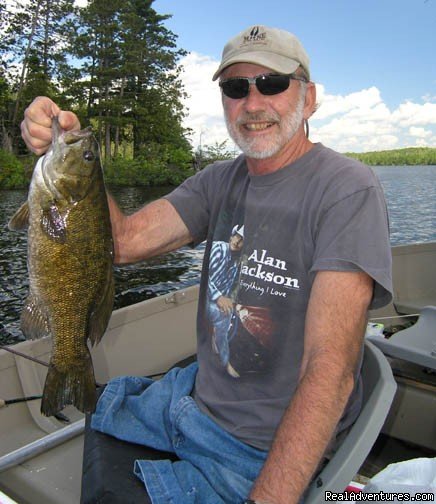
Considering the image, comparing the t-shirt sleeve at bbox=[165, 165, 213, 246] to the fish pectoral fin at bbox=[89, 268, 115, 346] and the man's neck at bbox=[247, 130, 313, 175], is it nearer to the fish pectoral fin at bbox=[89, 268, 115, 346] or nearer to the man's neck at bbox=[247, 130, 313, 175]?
the man's neck at bbox=[247, 130, 313, 175]

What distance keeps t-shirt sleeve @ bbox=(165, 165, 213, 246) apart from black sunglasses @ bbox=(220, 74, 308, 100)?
1.45 feet

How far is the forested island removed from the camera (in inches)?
1415

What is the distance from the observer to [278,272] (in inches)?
78.1

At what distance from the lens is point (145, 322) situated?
4059 mm

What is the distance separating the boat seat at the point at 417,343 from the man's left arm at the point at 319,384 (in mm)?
1131

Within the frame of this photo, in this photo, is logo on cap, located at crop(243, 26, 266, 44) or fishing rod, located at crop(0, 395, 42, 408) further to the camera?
fishing rod, located at crop(0, 395, 42, 408)

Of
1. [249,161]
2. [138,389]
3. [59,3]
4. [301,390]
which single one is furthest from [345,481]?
[59,3]

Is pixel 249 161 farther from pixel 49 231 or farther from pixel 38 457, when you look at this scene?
pixel 38 457

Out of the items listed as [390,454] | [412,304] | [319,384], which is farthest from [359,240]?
[412,304]

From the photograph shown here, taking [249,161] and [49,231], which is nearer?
[49,231]

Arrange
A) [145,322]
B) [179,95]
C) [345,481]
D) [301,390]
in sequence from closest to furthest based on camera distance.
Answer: [345,481] < [301,390] < [145,322] < [179,95]

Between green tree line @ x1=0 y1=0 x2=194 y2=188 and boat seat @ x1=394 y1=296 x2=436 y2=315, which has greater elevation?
green tree line @ x1=0 y1=0 x2=194 y2=188

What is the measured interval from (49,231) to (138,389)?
847mm

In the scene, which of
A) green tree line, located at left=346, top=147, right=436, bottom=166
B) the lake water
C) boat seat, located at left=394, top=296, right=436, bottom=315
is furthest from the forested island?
green tree line, located at left=346, top=147, right=436, bottom=166
